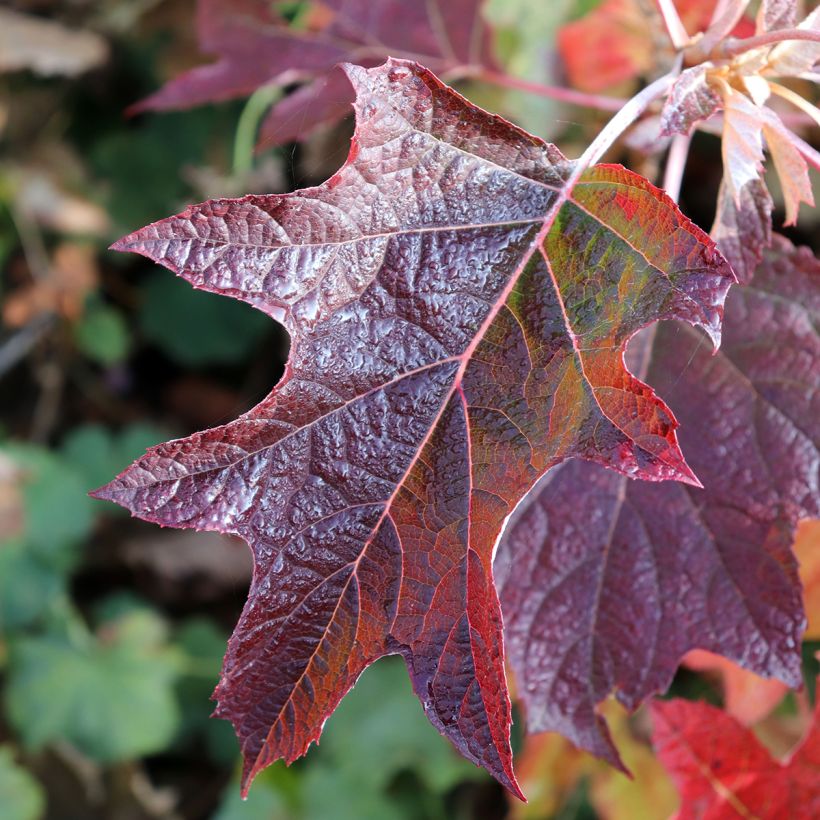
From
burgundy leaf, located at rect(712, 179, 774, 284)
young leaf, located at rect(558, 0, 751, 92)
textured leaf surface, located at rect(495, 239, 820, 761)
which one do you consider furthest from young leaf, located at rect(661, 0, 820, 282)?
young leaf, located at rect(558, 0, 751, 92)

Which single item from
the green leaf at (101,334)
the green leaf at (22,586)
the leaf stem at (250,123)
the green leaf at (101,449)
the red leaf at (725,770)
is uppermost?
the leaf stem at (250,123)

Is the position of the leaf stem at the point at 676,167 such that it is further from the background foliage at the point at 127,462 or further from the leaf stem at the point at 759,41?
the background foliage at the point at 127,462

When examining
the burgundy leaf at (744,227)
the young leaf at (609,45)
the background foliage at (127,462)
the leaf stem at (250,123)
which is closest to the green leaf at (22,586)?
the background foliage at (127,462)

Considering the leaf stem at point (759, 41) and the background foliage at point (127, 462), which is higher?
the leaf stem at point (759, 41)

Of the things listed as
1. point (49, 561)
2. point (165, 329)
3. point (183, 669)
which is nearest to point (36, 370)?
point (165, 329)

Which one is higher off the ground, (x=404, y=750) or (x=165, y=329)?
(x=165, y=329)

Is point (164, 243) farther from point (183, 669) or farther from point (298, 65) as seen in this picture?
point (183, 669)

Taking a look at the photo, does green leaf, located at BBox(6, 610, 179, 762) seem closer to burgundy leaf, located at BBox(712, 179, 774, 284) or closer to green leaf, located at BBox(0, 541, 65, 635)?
green leaf, located at BBox(0, 541, 65, 635)
